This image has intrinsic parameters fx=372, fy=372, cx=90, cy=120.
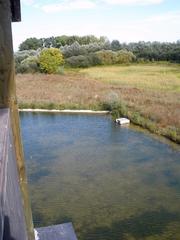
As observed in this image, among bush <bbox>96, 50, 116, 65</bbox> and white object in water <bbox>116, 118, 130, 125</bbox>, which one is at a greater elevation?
bush <bbox>96, 50, 116, 65</bbox>

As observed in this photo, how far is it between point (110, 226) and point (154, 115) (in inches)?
413

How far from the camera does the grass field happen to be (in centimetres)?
1766

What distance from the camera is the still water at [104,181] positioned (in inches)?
328

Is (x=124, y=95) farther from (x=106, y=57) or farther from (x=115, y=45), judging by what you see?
(x=115, y=45)

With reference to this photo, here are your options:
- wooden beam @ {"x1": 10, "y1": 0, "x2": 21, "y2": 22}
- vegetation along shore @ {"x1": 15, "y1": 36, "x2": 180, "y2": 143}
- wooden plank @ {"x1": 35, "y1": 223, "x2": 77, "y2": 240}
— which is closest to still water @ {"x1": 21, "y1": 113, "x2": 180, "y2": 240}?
wooden plank @ {"x1": 35, "y1": 223, "x2": 77, "y2": 240}

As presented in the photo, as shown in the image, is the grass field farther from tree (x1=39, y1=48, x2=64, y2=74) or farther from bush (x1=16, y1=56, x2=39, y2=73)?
bush (x1=16, y1=56, x2=39, y2=73)

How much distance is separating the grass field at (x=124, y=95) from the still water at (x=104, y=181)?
182cm

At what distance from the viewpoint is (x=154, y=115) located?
18.0 meters

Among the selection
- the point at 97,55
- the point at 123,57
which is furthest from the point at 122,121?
the point at 123,57

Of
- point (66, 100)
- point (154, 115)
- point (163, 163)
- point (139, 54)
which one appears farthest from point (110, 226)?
point (139, 54)

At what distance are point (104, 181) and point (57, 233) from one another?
554 centimetres

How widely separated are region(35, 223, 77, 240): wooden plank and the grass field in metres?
9.94

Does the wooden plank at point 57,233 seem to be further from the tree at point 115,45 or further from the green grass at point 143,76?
the tree at point 115,45

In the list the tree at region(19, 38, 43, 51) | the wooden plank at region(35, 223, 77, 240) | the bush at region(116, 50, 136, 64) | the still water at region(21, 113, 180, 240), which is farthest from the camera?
the tree at region(19, 38, 43, 51)
